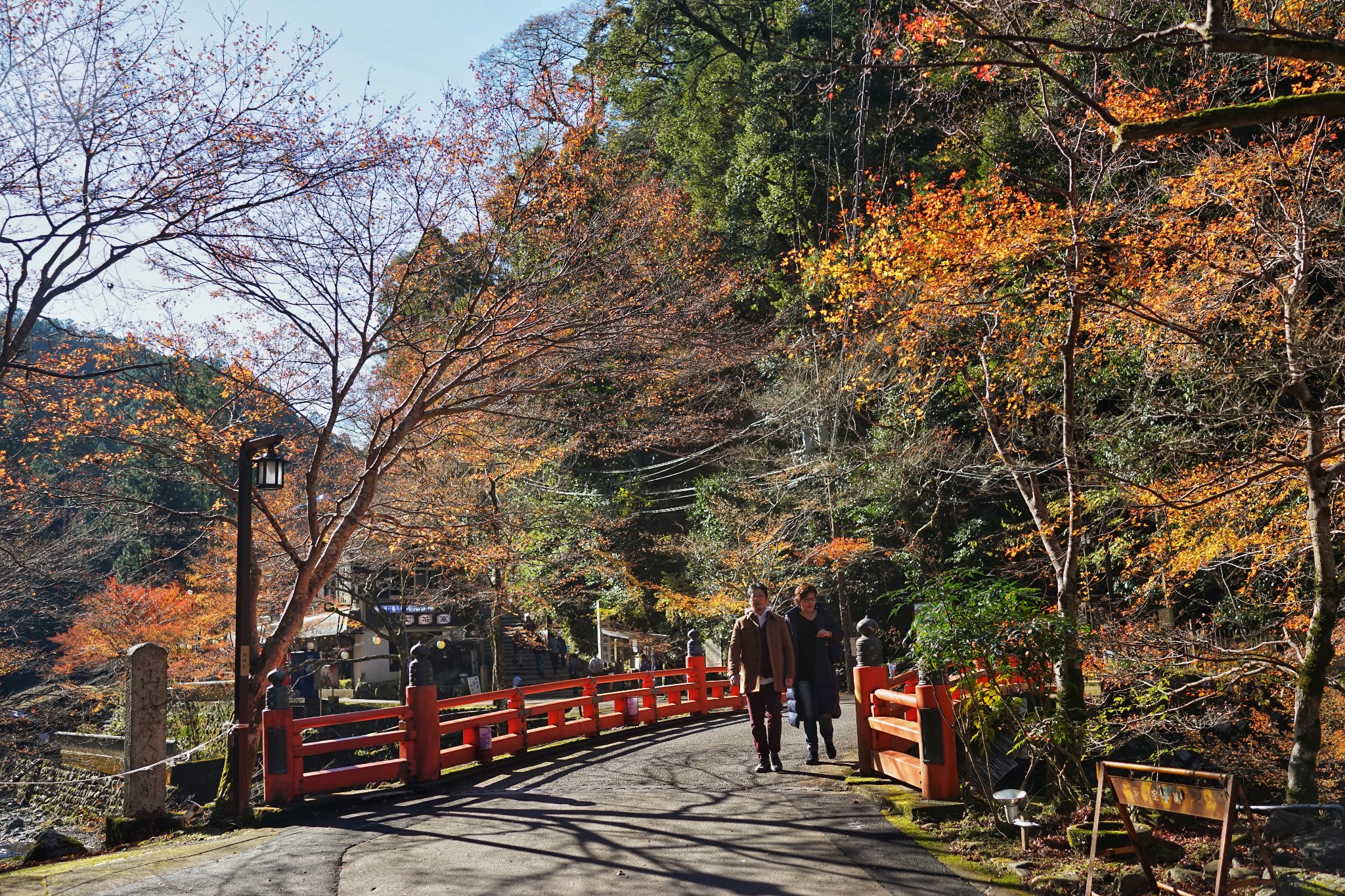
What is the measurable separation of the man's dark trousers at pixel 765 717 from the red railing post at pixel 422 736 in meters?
3.38

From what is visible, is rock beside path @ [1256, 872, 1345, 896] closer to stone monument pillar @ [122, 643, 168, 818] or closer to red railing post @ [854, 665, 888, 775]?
red railing post @ [854, 665, 888, 775]

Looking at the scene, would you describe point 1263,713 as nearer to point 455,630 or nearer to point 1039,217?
point 1039,217

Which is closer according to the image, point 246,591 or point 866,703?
point 866,703

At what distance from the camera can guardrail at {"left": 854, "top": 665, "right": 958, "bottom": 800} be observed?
24.6ft

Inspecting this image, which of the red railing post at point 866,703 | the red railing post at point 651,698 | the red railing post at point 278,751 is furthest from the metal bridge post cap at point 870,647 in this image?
the red railing post at point 651,698

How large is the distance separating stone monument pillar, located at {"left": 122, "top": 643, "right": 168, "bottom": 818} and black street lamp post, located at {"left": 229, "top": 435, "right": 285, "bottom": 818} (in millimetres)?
732

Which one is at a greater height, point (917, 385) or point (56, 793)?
point (917, 385)

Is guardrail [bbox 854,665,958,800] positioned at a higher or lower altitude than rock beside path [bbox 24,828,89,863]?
higher

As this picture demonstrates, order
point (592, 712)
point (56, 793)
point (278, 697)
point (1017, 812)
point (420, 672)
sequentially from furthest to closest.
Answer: point (56, 793), point (592, 712), point (420, 672), point (278, 697), point (1017, 812)

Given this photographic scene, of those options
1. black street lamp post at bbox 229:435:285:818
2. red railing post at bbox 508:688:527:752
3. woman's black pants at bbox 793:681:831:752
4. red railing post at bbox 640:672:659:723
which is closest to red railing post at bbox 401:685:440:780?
black street lamp post at bbox 229:435:285:818

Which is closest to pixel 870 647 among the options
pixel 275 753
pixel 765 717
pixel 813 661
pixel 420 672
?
pixel 813 661

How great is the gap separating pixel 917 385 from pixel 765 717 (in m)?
12.2

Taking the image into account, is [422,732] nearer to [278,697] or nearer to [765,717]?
Answer: [278,697]

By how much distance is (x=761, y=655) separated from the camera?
29.9ft
